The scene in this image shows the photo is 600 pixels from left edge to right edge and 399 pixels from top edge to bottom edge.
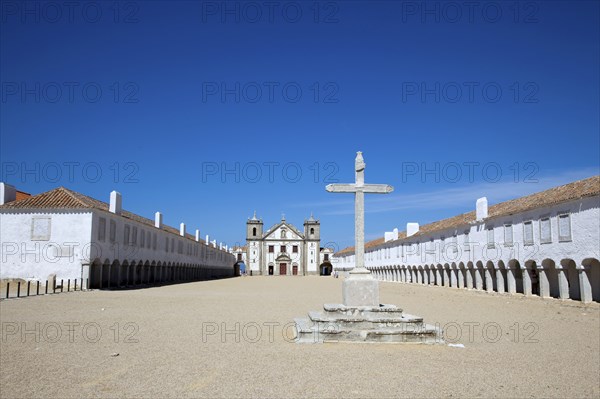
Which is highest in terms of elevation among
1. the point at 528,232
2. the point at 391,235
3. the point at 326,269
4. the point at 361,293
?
the point at 391,235

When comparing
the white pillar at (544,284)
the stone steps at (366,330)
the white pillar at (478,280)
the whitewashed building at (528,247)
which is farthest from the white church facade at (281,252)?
the stone steps at (366,330)

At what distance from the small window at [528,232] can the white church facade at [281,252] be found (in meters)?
59.6

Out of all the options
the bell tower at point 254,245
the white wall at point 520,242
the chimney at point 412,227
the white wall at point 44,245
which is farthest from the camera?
the bell tower at point 254,245

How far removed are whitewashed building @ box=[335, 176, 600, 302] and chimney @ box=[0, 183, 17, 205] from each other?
28962 mm

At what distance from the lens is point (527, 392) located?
566 centimetres

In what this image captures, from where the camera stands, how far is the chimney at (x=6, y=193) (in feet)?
92.1

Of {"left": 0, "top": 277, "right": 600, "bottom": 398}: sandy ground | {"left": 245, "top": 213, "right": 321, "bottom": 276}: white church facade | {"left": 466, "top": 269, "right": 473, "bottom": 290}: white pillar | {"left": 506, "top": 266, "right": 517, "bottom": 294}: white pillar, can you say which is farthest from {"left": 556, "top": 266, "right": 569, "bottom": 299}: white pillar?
{"left": 245, "top": 213, "right": 321, "bottom": 276}: white church facade

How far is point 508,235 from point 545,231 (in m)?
3.83

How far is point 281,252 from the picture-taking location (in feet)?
277

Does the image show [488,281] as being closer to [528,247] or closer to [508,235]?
[508,235]

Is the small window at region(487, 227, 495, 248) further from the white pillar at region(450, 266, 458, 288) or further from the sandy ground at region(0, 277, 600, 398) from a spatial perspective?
the sandy ground at region(0, 277, 600, 398)

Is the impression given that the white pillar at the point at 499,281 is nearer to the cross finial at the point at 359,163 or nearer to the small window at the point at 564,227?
the small window at the point at 564,227

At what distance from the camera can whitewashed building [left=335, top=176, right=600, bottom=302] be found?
843 inches

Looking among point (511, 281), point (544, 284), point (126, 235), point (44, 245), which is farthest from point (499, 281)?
point (44, 245)
